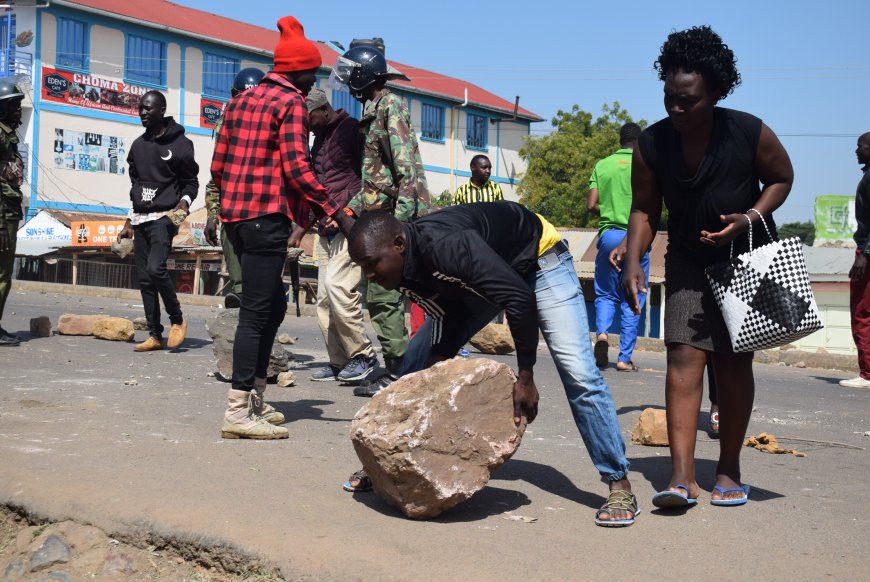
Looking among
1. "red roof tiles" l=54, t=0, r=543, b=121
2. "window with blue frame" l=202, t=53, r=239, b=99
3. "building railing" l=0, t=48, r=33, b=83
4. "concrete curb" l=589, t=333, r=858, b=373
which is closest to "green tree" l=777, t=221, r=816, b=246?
"red roof tiles" l=54, t=0, r=543, b=121

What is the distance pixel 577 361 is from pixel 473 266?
700 millimetres

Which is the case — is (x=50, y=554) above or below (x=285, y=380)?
below

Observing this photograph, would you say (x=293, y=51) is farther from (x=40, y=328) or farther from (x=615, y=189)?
(x=40, y=328)

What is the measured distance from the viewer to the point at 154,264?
29.2ft

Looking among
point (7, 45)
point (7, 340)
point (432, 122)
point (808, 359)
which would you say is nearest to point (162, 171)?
point (7, 340)

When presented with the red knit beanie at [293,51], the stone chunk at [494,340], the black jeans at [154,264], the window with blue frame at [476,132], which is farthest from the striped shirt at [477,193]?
the window with blue frame at [476,132]

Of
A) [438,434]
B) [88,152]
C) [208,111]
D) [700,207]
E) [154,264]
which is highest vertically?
[208,111]

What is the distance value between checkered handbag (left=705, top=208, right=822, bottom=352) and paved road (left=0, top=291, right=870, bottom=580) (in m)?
0.77

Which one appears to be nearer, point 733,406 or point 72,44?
point 733,406

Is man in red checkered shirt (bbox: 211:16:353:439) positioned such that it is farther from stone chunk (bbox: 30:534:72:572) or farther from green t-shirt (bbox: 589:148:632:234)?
green t-shirt (bbox: 589:148:632:234)

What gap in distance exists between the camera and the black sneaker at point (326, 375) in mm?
7926

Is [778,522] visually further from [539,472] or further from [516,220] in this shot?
[516,220]

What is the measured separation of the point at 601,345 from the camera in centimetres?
942

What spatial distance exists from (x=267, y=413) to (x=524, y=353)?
2272 millimetres
